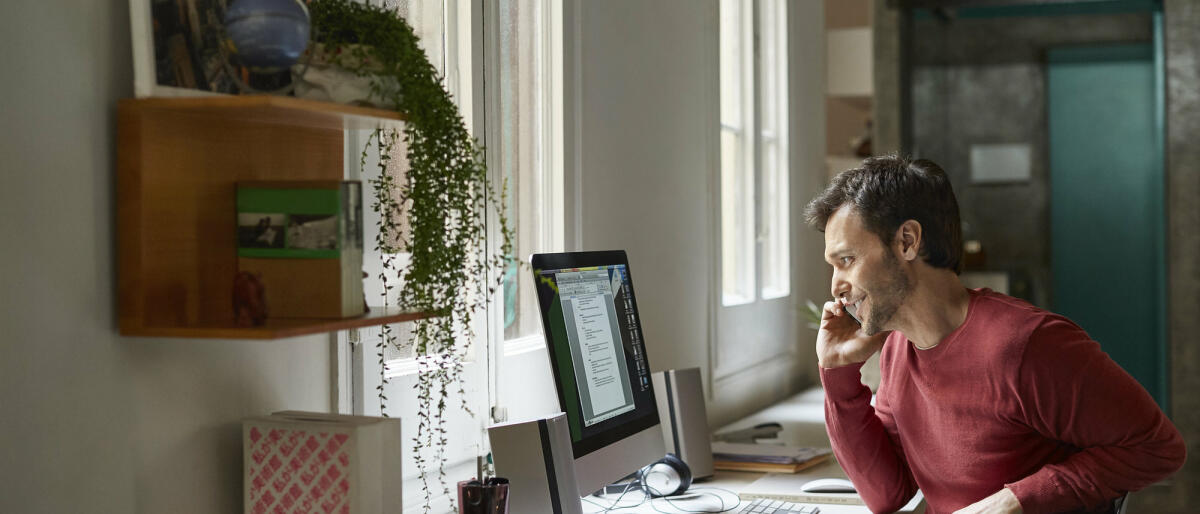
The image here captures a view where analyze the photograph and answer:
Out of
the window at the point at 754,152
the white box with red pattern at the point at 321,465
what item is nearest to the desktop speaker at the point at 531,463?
the white box with red pattern at the point at 321,465

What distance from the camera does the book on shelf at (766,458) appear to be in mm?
2680

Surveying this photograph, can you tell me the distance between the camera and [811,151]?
4.92 m

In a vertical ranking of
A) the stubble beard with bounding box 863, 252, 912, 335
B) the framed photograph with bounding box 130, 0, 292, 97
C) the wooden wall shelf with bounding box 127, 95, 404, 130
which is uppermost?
the framed photograph with bounding box 130, 0, 292, 97

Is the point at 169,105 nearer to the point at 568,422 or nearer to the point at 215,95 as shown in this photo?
the point at 215,95

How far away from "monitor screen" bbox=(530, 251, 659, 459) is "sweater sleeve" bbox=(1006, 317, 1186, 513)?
2.44ft

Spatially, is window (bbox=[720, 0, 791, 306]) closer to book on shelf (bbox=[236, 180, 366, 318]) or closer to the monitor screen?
the monitor screen

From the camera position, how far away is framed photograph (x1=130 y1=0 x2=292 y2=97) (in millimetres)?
1360

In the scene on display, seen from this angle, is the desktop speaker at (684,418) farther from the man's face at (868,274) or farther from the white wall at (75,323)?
the white wall at (75,323)

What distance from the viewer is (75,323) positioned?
1340 millimetres

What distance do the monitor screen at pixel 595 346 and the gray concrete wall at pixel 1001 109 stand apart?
5520 mm

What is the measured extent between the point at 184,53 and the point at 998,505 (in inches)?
60.0

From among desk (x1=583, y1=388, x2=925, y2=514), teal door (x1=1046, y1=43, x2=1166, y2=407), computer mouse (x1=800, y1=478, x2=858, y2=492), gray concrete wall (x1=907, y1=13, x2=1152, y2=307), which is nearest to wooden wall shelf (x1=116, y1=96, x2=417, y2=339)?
desk (x1=583, y1=388, x2=925, y2=514)

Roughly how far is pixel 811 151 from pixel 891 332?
9.01 feet

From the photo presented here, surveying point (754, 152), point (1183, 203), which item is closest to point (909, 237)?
point (754, 152)
